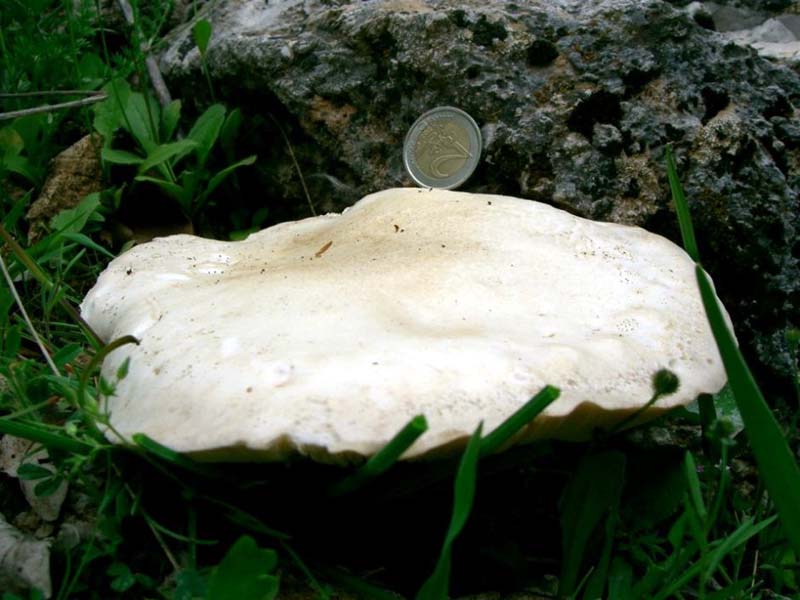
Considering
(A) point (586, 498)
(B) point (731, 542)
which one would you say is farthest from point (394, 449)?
(B) point (731, 542)

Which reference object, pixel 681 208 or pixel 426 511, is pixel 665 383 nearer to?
pixel 426 511

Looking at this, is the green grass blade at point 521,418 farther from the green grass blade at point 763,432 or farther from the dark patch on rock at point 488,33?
the dark patch on rock at point 488,33

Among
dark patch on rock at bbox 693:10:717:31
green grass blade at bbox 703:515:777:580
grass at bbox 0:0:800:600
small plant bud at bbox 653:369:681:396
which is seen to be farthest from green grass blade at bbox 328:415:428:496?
dark patch on rock at bbox 693:10:717:31

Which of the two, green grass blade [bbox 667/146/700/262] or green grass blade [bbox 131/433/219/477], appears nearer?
green grass blade [bbox 131/433/219/477]

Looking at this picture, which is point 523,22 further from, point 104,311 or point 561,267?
point 104,311

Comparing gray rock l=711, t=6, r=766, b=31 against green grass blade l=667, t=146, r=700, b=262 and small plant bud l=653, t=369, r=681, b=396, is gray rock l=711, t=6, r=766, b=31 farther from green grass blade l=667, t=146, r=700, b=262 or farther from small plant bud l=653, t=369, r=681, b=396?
small plant bud l=653, t=369, r=681, b=396

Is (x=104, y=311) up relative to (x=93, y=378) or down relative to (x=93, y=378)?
up

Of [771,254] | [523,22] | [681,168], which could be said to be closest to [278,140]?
[523,22]
